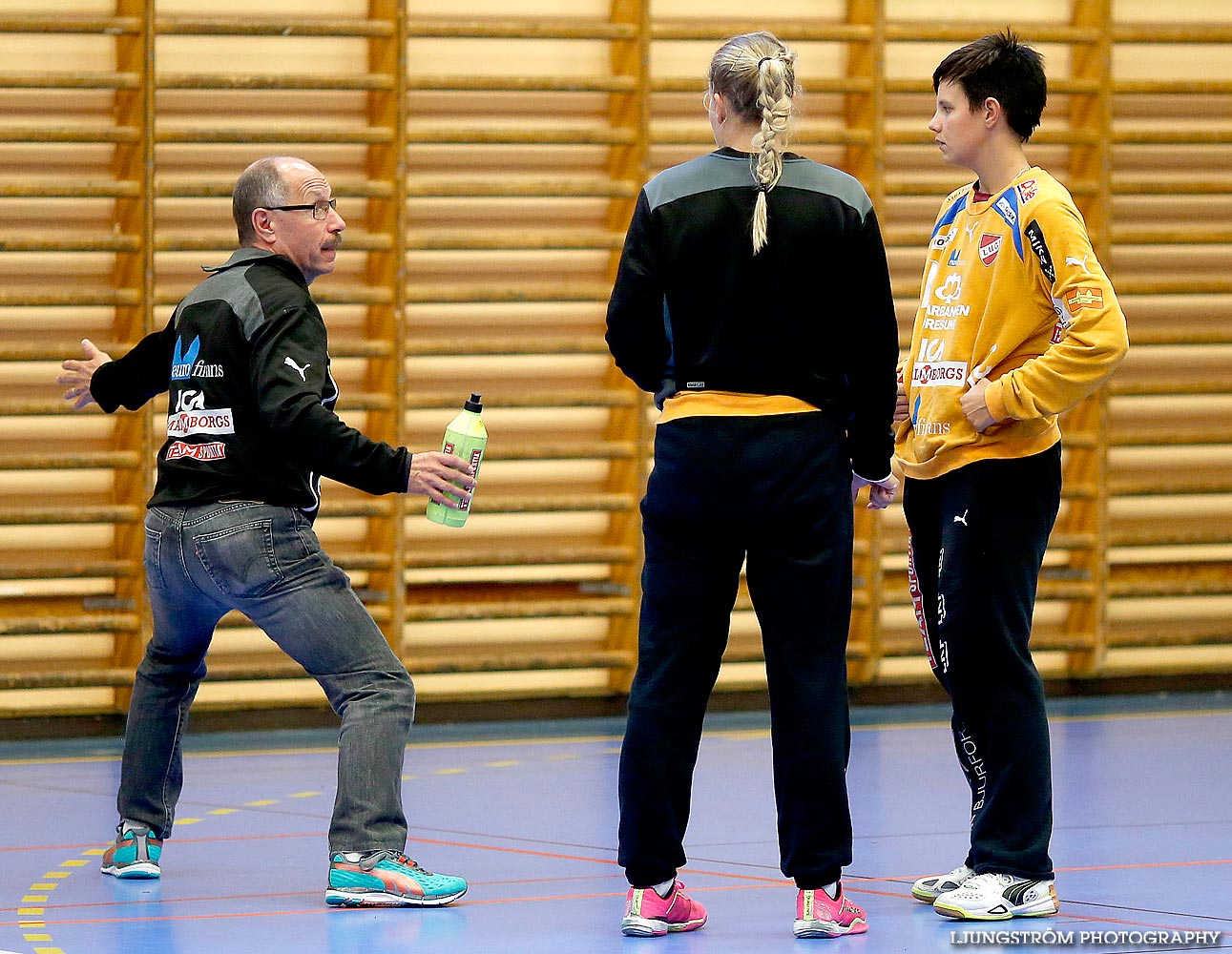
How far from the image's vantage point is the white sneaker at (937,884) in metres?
4.47

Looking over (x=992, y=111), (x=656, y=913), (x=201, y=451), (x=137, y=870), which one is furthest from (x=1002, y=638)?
(x=137, y=870)

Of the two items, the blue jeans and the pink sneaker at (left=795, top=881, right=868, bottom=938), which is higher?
the blue jeans

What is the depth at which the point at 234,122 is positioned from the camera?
8.16 metres

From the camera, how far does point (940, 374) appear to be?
4.46 metres

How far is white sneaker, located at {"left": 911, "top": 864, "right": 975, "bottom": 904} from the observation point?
447 cm

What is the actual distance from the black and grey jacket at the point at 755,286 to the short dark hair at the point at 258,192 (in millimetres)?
1086

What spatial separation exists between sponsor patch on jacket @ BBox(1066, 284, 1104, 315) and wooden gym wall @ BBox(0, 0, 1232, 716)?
442 centimetres

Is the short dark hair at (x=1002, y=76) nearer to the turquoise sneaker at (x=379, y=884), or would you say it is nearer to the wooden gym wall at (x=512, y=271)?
the turquoise sneaker at (x=379, y=884)

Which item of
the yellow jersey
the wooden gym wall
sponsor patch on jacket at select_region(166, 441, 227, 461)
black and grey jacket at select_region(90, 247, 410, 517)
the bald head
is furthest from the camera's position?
the wooden gym wall

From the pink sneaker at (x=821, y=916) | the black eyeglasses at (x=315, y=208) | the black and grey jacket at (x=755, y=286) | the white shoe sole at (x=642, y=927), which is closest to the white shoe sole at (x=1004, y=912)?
the pink sneaker at (x=821, y=916)

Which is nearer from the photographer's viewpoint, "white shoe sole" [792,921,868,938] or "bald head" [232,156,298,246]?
"white shoe sole" [792,921,868,938]

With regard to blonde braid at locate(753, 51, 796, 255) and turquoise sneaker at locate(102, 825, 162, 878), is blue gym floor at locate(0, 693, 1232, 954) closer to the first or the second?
turquoise sneaker at locate(102, 825, 162, 878)

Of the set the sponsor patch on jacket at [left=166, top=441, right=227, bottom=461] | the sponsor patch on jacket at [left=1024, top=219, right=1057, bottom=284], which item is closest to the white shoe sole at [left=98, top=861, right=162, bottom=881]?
the sponsor patch on jacket at [left=166, top=441, right=227, bottom=461]

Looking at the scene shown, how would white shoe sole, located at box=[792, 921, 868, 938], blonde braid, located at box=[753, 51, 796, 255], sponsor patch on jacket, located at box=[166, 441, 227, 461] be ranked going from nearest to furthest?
1. blonde braid, located at box=[753, 51, 796, 255]
2. white shoe sole, located at box=[792, 921, 868, 938]
3. sponsor patch on jacket, located at box=[166, 441, 227, 461]
